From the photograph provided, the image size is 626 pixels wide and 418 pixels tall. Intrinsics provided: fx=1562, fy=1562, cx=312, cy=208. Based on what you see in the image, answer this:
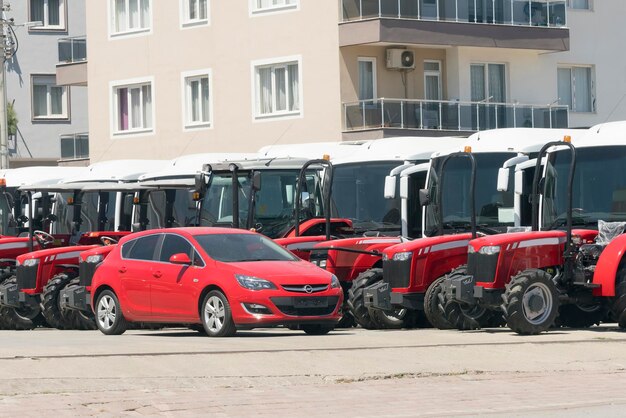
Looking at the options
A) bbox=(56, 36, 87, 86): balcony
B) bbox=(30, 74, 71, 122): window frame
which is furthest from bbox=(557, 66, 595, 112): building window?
bbox=(30, 74, 71, 122): window frame

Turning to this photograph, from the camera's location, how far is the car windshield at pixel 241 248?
69.9 feet

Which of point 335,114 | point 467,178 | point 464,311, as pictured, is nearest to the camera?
point 464,311

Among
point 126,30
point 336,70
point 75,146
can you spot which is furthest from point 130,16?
point 336,70

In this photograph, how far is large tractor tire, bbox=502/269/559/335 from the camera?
20.4 metres

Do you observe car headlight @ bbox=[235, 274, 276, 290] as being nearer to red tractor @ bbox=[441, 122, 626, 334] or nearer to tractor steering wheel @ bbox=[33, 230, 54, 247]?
red tractor @ bbox=[441, 122, 626, 334]

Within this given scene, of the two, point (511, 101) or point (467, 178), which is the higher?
point (511, 101)

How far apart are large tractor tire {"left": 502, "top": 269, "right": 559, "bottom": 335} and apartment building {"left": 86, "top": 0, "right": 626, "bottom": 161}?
2252 centimetres

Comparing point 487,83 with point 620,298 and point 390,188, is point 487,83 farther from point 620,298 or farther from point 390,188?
point 620,298

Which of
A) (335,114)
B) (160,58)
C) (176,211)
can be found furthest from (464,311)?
(160,58)

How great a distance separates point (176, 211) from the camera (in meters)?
30.1

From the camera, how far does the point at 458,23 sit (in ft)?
146

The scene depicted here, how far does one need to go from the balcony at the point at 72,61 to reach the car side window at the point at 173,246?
31.6 meters

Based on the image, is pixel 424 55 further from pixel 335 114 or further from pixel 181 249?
pixel 181 249

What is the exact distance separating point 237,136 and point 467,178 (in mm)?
22810
